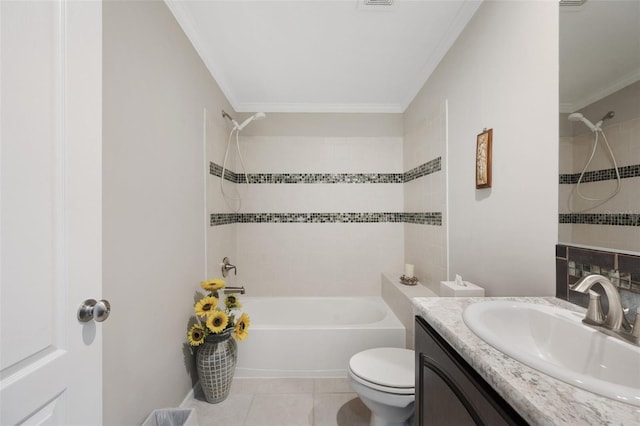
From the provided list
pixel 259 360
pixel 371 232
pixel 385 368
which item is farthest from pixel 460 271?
pixel 259 360

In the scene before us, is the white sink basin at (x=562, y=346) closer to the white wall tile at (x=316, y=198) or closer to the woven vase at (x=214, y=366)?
the woven vase at (x=214, y=366)

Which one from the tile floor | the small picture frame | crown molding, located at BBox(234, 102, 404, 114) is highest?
crown molding, located at BBox(234, 102, 404, 114)

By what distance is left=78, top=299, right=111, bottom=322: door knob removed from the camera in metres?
0.68

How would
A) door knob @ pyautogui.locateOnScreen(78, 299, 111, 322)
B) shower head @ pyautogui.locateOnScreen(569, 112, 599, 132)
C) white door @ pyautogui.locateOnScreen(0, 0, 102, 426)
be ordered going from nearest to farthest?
white door @ pyautogui.locateOnScreen(0, 0, 102, 426) < door knob @ pyautogui.locateOnScreen(78, 299, 111, 322) < shower head @ pyautogui.locateOnScreen(569, 112, 599, 132)

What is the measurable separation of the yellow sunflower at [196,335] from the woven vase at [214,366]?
0.19ft

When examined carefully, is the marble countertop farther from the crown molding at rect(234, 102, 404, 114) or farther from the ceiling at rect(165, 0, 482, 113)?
the crown molding at rect(234, 102, 404, 114)

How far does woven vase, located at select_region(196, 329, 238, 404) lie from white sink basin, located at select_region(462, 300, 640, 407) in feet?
4.98

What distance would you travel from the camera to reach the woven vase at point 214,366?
1.64m

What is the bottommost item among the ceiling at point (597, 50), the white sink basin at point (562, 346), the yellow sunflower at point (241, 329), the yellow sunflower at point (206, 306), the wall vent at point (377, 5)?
the yellow sunflower at point (241, 329)

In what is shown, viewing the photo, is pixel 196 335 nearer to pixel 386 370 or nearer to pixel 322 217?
pixel 386 370

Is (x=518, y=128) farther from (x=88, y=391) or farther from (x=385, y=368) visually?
(x=88, y=391)

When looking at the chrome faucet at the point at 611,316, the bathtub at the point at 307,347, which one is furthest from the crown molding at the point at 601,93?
the bathtub at the point at 307,347

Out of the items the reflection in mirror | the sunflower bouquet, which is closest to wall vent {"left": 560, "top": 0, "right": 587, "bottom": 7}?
the reflection in mirror

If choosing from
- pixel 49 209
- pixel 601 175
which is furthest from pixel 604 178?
pixel 49 209
